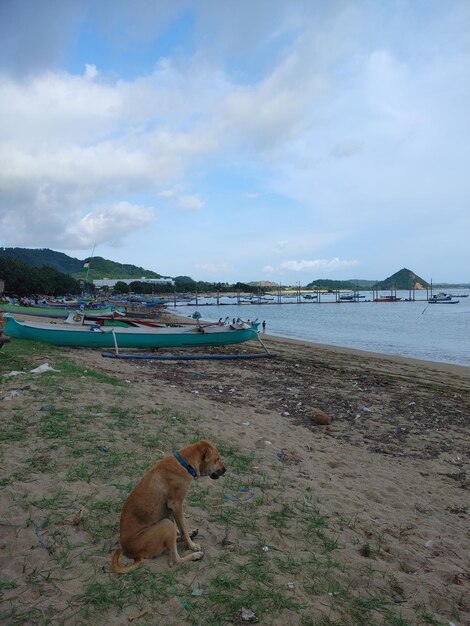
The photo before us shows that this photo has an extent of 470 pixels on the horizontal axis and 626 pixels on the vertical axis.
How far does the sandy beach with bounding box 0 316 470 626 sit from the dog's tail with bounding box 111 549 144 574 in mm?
73

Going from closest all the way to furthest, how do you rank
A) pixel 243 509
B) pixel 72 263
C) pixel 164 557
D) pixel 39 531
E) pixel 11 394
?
pixel 164 557 < pixel 39 531 < pixel 243 509 < pixel 11 394 < pixel 72 263

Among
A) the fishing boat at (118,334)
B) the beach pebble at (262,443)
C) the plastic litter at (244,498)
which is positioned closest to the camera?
the plastic litter at (244,498)

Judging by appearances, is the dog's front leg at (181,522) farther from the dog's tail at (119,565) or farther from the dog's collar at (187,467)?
the dog's tail at (119,565)

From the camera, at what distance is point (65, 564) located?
2.97m

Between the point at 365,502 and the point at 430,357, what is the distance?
1682cm

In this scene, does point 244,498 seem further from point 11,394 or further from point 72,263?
point 72,263

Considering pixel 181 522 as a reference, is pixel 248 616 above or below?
below

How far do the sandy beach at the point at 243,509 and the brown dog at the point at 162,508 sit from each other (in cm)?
12

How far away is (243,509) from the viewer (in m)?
4.01

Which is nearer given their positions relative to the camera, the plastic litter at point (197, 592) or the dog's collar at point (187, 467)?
the plastic litter at point (197, 592)

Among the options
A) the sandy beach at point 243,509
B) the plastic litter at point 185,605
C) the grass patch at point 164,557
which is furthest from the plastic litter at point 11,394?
the plastic litter at point 185,605

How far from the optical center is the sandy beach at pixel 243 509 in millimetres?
2766

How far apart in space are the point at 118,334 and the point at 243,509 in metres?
12.3

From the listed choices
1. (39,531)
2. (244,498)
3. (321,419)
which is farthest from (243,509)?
(321,419)
